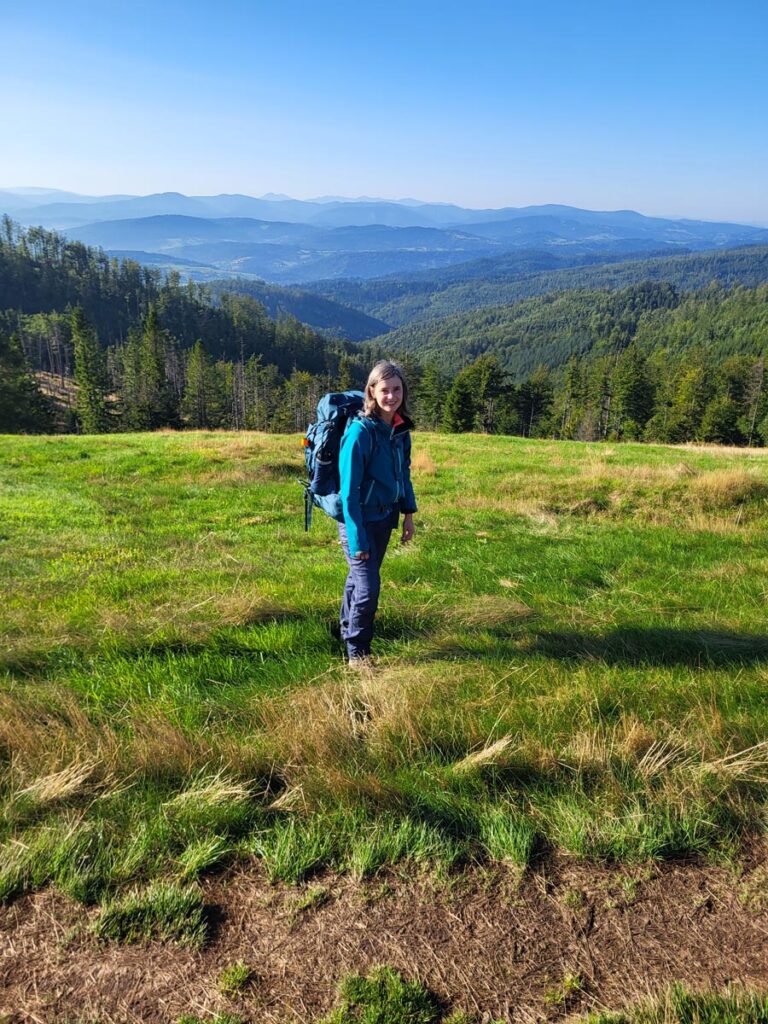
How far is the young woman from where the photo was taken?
421 centimetres

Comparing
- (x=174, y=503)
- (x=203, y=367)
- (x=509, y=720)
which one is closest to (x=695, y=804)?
(x=509, y=720)

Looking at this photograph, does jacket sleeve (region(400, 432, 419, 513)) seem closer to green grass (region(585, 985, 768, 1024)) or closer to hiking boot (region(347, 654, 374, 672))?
hiking boot (region(347, 654, 374, 672))

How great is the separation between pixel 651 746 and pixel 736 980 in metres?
1.26

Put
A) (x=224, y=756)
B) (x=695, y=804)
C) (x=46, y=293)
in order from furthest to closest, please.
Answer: (x=46, y=293), (x=224, y=756), (x=695, y=804)

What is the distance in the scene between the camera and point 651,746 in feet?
10.7

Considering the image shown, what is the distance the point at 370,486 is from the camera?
433 cm

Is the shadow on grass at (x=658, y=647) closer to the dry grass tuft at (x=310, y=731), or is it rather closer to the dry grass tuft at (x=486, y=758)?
the dry grass tuft at (x=486, y=758)

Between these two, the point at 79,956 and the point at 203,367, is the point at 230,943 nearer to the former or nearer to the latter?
the point at 79,956

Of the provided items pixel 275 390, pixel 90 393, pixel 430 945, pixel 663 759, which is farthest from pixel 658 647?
pixel 275 390

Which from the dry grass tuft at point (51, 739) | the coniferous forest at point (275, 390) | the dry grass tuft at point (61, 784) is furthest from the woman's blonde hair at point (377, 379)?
the coniferous forest at point (275, 390)

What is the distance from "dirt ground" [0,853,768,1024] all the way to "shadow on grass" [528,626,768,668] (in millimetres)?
2232

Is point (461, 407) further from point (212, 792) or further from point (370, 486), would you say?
point (212, 792)

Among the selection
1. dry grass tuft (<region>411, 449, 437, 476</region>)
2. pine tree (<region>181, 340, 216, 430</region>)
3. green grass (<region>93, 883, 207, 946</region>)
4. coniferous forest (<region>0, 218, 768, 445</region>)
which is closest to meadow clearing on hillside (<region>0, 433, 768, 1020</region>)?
green grass (<region>93, 883, 207, 946</region>)

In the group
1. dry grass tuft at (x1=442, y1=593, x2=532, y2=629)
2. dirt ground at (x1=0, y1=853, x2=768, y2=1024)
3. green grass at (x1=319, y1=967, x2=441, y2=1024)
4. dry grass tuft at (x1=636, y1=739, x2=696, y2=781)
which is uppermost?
dry grass tuft at (x1=636, y1=739, x2=696, y2=781)
